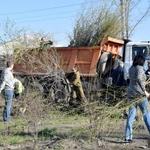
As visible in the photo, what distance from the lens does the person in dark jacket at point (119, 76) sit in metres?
13.6

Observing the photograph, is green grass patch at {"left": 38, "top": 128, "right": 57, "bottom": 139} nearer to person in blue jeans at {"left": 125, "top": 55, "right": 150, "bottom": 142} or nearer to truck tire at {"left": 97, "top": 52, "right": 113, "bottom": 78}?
person in blue jeans at {"left": 125, "top": 55, "right": 150, "bottom": 142}

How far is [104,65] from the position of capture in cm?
1430

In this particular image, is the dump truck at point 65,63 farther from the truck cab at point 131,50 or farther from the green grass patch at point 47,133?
the green grass patch at point 47,133

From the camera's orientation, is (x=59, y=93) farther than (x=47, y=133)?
Yes

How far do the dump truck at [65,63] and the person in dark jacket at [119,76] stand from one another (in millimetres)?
527

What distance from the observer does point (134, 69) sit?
8219mm

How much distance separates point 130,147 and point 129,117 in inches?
22.2

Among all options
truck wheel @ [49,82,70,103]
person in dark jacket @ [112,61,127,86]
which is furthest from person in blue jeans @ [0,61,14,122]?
person in dark jacket @ [112,61,127,86]

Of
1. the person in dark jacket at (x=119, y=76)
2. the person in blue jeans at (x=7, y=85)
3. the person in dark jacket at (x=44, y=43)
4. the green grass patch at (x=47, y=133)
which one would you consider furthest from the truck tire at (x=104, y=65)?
the green grass patch at (x=47, y=133)

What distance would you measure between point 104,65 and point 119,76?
2.83 ft

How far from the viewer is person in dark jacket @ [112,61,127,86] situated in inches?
535

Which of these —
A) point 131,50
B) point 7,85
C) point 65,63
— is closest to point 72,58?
point 65,63

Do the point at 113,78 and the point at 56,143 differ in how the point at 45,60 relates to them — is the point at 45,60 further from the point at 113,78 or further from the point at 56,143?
the point at 56,143

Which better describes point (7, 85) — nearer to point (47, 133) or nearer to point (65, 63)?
point (47, 133)
